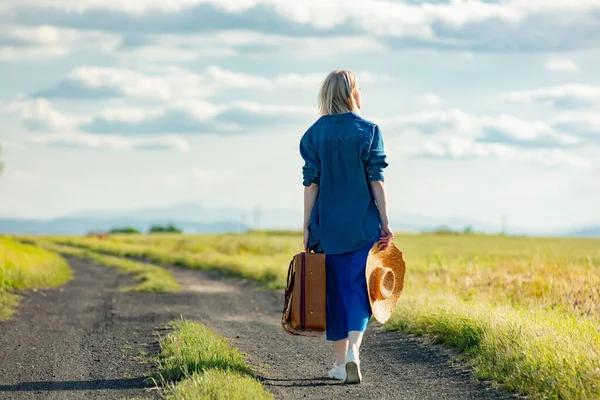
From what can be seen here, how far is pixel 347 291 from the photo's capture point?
7832 mm

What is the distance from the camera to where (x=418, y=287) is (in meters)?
15.8

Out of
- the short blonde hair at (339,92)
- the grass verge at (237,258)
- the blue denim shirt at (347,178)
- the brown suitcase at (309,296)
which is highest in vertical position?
the short blonde hair at (339,92)

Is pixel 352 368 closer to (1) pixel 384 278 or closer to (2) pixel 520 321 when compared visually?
(1) pixel 384 278

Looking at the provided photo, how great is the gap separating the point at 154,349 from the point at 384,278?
294 centimetres

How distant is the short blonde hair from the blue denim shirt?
0.08 m

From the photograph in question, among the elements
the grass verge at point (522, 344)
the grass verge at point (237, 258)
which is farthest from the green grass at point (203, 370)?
the grass verge at point (237, 258)

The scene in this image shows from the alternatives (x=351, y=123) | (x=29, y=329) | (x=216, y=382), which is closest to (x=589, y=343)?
(x=351, y=123)

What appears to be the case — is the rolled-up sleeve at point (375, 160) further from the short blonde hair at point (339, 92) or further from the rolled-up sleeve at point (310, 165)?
the rolled-up sleeve at point (310, 165)

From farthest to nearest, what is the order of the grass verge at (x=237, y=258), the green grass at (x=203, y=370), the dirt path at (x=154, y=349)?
the grass verge at (x=237, y=258), the dirt path at (x=154, y=349), the green grass at (x=203, y=370)

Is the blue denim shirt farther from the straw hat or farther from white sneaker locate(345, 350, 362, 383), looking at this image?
white sneaker locate(345, 350, 362, 383)

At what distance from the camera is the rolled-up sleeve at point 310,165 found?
7902 millimetres

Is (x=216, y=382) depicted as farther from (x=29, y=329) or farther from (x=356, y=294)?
(x=29, y=329)

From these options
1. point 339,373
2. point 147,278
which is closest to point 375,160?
point 339,373

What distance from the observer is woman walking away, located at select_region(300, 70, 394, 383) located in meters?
7.74
